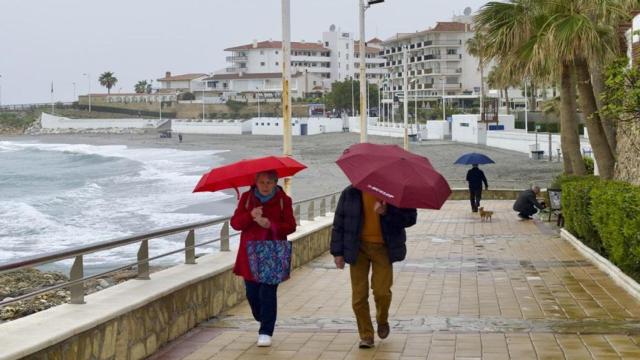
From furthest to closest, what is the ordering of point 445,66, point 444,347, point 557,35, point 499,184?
point 445,66 < point 499,184 < point 557,35 < point 444,347

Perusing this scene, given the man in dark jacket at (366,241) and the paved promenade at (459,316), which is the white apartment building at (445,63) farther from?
the man in dark jacket at (366,241)

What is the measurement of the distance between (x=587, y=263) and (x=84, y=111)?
16502 centimetres

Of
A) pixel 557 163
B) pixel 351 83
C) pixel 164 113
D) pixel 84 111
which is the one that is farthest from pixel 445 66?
pixel 557 163

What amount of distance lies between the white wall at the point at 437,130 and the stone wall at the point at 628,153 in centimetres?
6784

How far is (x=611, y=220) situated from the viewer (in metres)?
11.5

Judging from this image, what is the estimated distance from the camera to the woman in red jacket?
7680mm

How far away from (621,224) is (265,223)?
16.0 ft

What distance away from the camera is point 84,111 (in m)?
172

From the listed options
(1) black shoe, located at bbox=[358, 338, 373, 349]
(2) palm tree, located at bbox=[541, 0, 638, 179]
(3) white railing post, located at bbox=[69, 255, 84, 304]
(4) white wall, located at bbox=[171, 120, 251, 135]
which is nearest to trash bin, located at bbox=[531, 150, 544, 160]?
(2) palm tree, located at bbox=[541, 0, 638, 179]

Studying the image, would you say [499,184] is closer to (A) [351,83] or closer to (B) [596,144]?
(B) [596,144]

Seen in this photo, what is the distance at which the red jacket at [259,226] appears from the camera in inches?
303

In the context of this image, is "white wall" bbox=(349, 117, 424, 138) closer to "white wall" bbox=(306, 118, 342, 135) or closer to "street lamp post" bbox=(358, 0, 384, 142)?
"white wall" bbox=(306, 118, 342, 135)

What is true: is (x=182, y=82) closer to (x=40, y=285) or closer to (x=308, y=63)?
(x=308, y=63)

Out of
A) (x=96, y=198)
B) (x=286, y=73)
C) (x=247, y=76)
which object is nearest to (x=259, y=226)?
(x=286, y=73)
